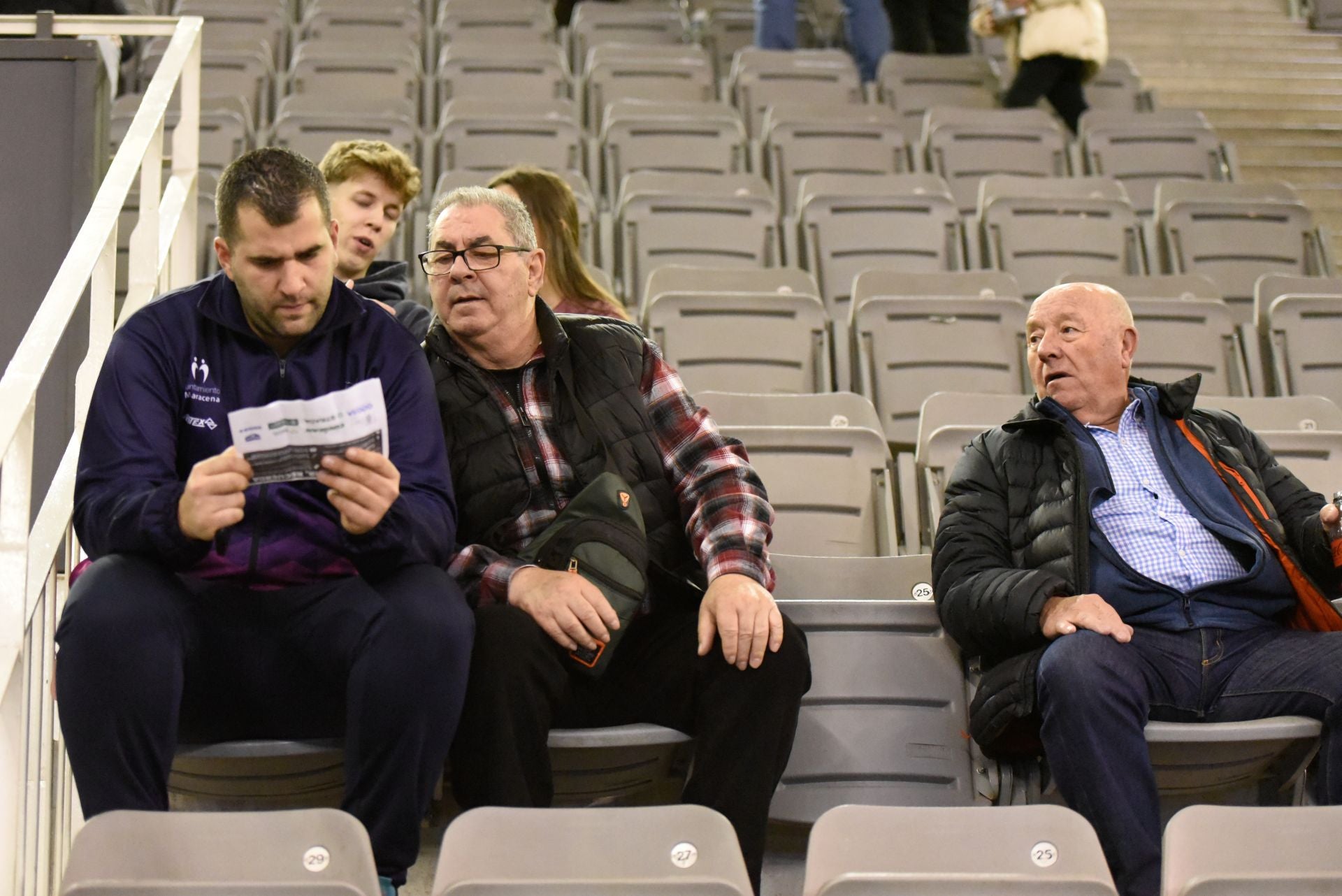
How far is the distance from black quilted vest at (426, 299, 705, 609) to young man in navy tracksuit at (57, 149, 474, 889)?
162mm

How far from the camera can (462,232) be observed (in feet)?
7.75

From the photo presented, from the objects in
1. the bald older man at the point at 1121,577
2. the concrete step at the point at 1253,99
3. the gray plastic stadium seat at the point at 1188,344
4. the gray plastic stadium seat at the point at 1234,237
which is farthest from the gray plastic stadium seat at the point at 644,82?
the bald older man at the point at 1121,577

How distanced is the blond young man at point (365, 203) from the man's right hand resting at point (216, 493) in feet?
3.67

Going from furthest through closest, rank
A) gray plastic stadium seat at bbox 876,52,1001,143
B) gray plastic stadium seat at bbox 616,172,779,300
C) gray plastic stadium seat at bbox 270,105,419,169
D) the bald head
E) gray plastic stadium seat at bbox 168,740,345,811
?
gray plastic stadium seat at bbox 876,52,1001,143 < gray plastic stadium seat at bbox 270,105,419,169 < gray plastic stadium seat at bbox 616,172,779,300 < the bald head < gray plastic stadium seat at bbox 168,740,345,811

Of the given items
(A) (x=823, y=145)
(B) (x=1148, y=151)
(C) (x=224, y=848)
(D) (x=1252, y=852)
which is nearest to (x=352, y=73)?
(A) (x=823, y=145)

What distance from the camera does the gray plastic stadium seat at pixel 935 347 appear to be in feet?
12.3

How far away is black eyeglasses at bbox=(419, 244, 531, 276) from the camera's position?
7.72 ft

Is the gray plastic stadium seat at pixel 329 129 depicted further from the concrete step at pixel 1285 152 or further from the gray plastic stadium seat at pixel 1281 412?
the concrete step at pixel 1285 152

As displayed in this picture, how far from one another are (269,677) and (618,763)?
0.49 m

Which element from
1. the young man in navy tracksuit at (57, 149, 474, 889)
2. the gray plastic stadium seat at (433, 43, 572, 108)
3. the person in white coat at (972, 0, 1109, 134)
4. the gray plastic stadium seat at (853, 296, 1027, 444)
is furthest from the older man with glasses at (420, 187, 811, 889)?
the person in white coat at (972, 0, 1109, 134)

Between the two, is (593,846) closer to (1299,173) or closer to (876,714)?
(876,714)

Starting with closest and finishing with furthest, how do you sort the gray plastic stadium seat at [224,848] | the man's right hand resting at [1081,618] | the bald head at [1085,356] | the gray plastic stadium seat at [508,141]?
the gray plastic stadium seat at [224,848]
the man's right hand resting at [1081,618]
the bald head at [1085,356]
the gray plastic stadium seat at [508,141]

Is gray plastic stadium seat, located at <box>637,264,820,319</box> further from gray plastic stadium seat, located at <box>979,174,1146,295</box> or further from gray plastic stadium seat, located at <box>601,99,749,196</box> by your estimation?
gray plastic stadium seat, located at <box>601,99,749,196</box>

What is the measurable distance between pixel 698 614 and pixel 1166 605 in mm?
748
